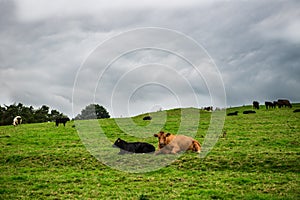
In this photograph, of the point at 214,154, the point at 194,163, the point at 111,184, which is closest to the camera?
the point at 111,184

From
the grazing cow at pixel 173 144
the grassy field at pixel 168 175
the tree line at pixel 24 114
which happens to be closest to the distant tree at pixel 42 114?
the tree line at pixel 24 114

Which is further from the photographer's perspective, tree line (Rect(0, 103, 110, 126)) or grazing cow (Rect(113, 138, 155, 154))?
tree line (Rect(0, 103, 110, 126))

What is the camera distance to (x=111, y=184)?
14.7m

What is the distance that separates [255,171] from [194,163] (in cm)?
279

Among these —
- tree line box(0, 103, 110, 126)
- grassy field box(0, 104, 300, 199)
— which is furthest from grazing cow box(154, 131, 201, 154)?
tree line box(0, 103, 110, 126)

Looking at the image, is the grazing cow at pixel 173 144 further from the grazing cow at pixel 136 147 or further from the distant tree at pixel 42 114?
the distant tree at pixel 42 114

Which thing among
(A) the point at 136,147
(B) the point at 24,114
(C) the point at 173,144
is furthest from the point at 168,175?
(B) the point at 24,114

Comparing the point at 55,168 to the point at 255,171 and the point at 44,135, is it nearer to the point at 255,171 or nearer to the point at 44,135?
the point at 255,171

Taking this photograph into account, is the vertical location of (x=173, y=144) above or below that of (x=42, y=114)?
below

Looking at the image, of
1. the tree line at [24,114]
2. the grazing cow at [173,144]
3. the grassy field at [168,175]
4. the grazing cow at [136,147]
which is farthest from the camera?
the tree line at [24,114]

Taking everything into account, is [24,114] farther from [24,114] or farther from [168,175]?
[168,175]

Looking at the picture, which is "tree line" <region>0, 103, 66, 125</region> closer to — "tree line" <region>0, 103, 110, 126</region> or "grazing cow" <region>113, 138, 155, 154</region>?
"tree line" <region>0, 103, 110, 126</region>

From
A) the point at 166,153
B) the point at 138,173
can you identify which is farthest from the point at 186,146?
the point at 138,173

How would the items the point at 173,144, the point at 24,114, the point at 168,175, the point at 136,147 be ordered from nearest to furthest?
the point at 168,175 → the point at 173,144 → the point at 136,147 → the point at 24,114
